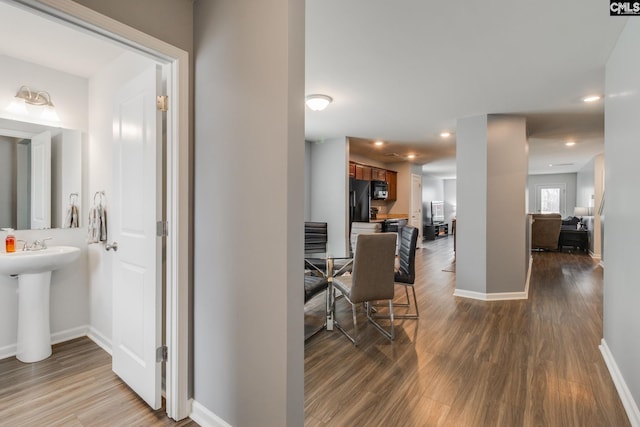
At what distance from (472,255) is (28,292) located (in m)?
4.72

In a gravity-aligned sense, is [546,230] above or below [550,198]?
below

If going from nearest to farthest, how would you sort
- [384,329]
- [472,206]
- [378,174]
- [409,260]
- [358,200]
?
1. [384,329]
2. [409,260]
3. [472,206]
4. [358,200]
5. [378,174]

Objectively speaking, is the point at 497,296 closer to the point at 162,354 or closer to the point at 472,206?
the point at 472,206

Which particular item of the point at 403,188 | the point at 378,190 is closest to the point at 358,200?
the point at 378,190

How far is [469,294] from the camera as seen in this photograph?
4.16 metres

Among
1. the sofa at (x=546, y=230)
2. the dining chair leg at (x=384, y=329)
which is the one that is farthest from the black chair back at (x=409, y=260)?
the sofa at (x=546, y=230)

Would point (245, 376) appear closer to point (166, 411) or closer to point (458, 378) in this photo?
point (166, 411)

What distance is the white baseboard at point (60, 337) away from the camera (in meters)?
2.44

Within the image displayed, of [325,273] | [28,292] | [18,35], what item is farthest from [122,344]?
[18,35]

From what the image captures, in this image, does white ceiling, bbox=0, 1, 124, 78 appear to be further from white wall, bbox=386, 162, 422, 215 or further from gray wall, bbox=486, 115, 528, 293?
white wall, bbox=386, 162, 422, 215

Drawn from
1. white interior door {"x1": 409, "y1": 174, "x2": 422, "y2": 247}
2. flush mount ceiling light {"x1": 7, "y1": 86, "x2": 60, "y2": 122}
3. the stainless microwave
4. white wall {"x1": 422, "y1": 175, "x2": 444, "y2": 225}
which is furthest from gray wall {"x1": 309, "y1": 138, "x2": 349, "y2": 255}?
white wall {"x1": 422, "y1": 175, "x2": 444, "y2": 225}

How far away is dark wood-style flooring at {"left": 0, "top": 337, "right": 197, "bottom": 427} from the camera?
68.7 inches

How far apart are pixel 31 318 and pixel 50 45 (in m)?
2.10

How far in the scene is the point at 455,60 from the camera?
101 inches
